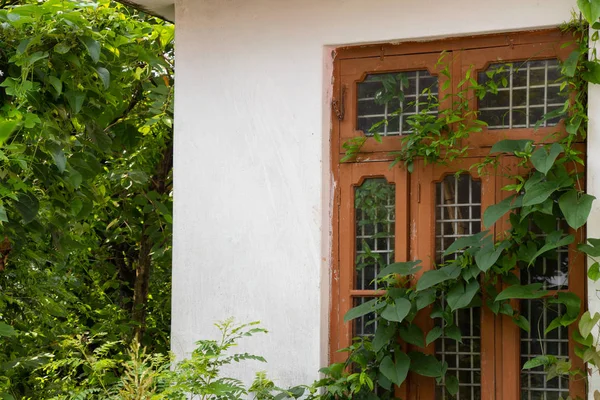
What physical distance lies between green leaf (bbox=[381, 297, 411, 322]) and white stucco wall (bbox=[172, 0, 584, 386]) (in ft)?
1.64

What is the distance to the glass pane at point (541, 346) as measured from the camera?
460cm

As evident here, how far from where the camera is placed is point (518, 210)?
4.64 meters

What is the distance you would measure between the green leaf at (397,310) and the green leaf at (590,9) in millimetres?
1594

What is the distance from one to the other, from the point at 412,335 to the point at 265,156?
1.31 metres

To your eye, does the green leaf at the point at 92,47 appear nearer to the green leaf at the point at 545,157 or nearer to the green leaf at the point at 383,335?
the green leaf at the point at 383,335

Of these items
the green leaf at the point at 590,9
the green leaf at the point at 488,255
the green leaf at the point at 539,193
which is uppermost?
the green leaf at the point at 590,9

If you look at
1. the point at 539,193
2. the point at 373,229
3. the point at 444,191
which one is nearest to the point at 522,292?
the point at 539,193

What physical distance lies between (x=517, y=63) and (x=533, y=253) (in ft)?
3.29

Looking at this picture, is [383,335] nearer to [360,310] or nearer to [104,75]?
[360,310]

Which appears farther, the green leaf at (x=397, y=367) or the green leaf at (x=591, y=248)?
the green leaf at (x=397, y=367)

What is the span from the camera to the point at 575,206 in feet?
14.0

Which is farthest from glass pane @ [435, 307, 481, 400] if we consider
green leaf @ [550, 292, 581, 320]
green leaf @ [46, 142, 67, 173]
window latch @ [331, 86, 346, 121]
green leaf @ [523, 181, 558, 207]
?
green leaf @ [46, 142, 67, 173]

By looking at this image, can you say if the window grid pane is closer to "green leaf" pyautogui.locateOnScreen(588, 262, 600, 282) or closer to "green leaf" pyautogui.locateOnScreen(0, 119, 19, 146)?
"green leaf" pyautogui.locateOnScreen(588, 262, 600, 282)

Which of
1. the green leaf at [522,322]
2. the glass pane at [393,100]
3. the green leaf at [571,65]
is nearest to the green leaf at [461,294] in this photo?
the green leaf at [522,322]
